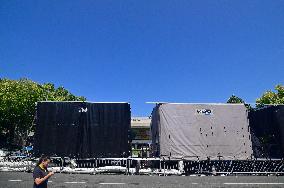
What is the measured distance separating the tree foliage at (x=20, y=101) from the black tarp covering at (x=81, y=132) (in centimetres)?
2992

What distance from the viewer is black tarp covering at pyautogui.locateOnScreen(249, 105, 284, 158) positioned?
1770 centimetres

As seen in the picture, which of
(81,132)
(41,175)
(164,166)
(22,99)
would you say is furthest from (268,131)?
(22,99)

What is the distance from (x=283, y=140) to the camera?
1753 cm

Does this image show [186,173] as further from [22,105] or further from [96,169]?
[22,105]

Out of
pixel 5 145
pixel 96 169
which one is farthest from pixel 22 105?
pixel 96 169

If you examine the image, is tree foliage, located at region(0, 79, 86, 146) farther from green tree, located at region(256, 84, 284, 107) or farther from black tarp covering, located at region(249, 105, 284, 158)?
black tarp covering, located at region(249, 105, 284, 158)

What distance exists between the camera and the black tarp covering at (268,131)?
58.1 ft

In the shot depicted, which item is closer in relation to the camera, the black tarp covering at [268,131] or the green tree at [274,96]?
the black tarp covering at [268,131]

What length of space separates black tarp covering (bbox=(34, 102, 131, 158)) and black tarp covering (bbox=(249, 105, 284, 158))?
27.1 ft

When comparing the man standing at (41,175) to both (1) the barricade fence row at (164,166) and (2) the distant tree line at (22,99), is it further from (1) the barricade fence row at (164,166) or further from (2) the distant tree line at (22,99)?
(2) the distant tree line at (22,99)

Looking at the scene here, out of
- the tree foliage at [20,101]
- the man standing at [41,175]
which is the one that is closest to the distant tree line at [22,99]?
the tree foliage at [20,101]

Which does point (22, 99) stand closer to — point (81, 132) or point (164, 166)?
point (81, 132)

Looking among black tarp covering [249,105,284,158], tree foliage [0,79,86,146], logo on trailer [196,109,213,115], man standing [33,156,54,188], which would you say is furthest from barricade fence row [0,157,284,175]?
tree foliage [0,79,86,146]

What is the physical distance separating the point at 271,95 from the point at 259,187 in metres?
30.9
